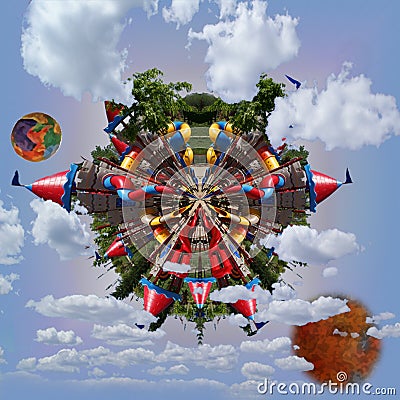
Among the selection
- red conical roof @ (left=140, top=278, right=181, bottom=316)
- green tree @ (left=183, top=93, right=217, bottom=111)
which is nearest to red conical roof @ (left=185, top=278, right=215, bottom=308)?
red conical roof @ (left=140, top=278, right=181, bottom=316)

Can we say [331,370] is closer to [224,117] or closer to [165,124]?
[224,117]

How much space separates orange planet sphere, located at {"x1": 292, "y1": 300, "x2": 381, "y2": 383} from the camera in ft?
92.3

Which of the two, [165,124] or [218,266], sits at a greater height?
[165,124]

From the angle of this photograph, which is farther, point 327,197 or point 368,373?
point 368,373

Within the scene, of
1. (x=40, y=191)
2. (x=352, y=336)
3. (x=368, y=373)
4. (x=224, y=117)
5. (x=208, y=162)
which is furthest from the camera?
(x=352, y=336)

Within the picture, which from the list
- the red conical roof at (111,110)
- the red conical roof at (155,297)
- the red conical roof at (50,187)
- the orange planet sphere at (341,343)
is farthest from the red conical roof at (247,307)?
the orange planet sphere at (341,343)

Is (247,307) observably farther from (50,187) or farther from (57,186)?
(50,187)

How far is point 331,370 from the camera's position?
27.7 m

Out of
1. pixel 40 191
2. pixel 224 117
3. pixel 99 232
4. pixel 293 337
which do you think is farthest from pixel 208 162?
pixel 293 337

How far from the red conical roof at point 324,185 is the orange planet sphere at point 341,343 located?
33.7 feet

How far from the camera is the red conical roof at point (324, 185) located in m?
19.7

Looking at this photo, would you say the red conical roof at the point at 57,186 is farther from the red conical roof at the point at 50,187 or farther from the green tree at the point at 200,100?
the green tree at the point at 200,100

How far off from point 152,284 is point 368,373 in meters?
14.0

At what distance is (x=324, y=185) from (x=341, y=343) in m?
12.7
